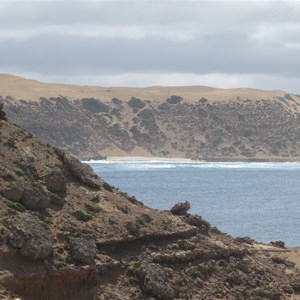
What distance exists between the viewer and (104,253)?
36.2m

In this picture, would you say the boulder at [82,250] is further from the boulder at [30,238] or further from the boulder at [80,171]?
the boulder at [80,171]

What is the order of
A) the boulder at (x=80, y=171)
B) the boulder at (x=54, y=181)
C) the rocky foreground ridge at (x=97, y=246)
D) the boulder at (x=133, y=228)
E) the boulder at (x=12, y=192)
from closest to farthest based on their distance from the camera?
the rocky foreground ridge at (x=97, y=246) → the boulder at (x=12, y=192) → the boulder at (x=133, y=228) → the boulder at (x=54, y=181) → the boulder at (x=80, y=171)

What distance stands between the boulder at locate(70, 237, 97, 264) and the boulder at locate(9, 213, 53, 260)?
99 cm

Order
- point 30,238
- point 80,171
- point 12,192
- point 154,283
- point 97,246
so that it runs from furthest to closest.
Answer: point 80,171
point 12,192
point 97,246
point 154,283
point 30,238

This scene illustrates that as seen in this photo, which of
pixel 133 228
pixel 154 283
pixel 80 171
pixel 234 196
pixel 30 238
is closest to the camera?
pixel 30 238

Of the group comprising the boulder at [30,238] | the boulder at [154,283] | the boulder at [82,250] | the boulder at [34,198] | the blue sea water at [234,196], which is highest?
the boulder at [34,198]

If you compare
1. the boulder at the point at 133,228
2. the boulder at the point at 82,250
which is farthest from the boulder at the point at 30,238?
the boulder at the point at 133,228

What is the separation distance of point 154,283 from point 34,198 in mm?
6112

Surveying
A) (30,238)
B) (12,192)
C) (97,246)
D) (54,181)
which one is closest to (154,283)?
(97,246)

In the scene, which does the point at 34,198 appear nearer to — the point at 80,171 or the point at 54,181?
the point at 54,181

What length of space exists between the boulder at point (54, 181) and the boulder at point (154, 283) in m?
5.42

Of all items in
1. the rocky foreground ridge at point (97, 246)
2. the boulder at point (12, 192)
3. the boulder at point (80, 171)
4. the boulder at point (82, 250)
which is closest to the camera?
the rocky foreground ridge at point (97, 246)

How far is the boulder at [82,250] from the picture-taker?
34219 millimetres

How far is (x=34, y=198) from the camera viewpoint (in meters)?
36.6
